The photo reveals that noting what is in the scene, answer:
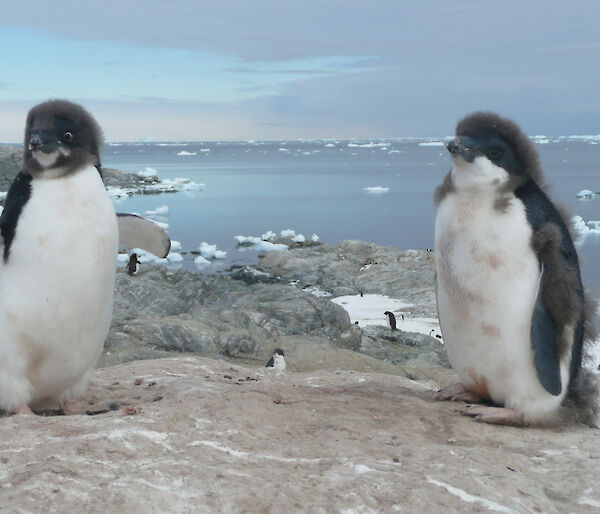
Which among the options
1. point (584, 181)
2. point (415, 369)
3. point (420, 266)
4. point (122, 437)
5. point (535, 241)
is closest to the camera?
point (122, 437)

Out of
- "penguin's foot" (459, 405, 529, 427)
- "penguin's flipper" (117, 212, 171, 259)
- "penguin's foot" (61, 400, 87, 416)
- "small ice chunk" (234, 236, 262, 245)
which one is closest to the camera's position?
"penguin's foot" (459, 405, 529, 427)

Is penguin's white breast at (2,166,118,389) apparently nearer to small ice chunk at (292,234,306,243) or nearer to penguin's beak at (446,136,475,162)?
penguin's beak at (446,136,475,162)

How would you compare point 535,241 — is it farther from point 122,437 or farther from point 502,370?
point 122,437

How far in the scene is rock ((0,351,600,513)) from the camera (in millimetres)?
2590

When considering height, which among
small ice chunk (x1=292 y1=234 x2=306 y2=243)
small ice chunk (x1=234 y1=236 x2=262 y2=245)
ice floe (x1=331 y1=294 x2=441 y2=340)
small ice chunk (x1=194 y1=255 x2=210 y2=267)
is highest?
small ice chunk (x1=292 y1=234 x2=306 y2=243)

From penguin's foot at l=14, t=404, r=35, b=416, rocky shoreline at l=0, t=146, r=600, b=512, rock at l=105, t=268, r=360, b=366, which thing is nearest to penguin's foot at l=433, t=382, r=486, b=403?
rocky shoreline at l=0, t=146, r=600, b=512

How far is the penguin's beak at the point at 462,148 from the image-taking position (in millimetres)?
3857

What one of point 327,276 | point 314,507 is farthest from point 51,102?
point 327,276

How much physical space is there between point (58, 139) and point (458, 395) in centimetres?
270

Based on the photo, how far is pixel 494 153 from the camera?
3941 mm

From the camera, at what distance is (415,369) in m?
8.23

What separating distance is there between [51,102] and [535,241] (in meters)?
2.75

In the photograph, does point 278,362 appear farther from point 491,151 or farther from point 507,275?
point 491,151

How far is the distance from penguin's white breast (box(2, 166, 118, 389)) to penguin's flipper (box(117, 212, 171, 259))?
717 millimetres
